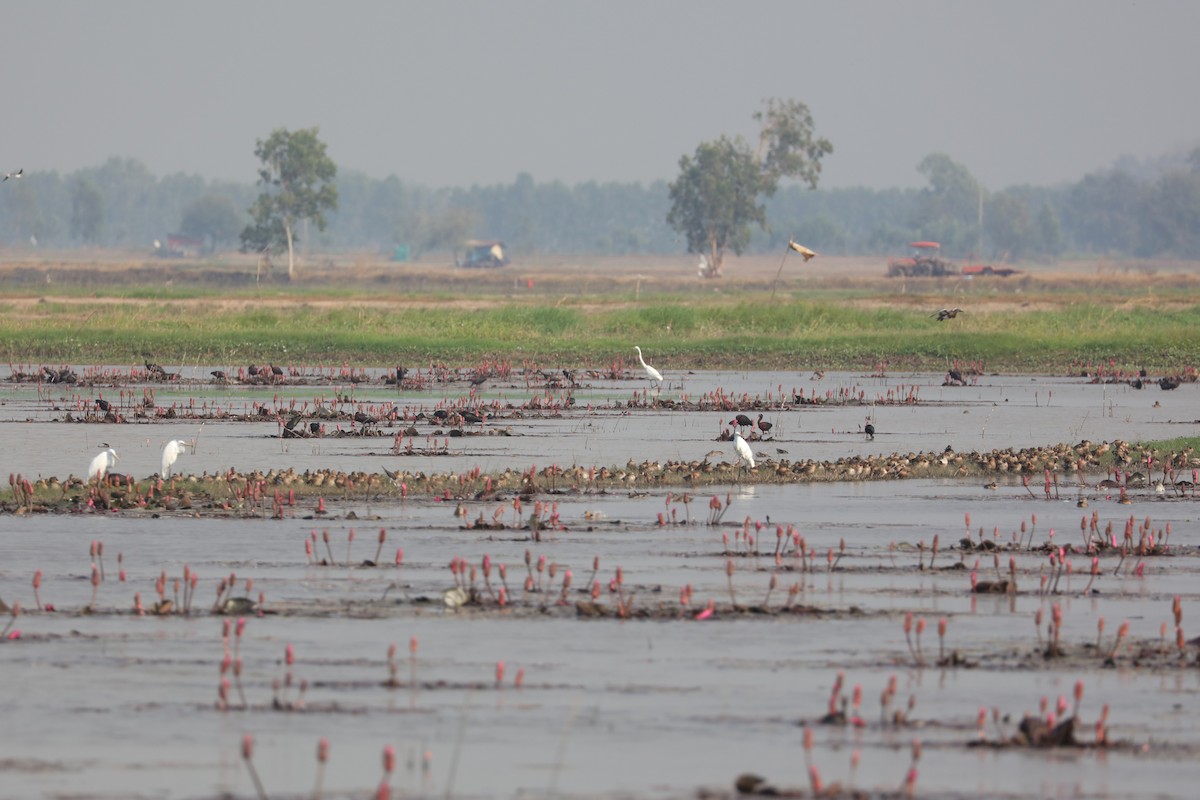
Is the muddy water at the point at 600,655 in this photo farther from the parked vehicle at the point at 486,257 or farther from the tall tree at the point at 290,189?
the parked vehicle at the point at 486,257

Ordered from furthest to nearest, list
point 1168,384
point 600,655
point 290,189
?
point 290,189 < point 1168,384 < point 600,655

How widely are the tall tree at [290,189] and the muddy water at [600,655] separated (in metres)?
101

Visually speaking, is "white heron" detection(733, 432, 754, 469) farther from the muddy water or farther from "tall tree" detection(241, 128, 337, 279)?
"tall tree" detection(241, 128, 337, 279)

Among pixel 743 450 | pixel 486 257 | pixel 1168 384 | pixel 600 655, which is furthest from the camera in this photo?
pixel 486 257

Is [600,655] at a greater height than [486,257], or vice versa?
[600,655]

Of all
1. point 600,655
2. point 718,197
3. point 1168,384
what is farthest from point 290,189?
point 600,655

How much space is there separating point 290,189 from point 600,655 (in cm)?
11361

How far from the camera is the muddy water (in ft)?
37.1

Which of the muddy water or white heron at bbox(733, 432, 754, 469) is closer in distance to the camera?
the muddy water

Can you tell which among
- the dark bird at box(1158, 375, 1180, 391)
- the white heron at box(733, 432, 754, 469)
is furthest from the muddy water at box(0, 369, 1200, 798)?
the dark bird at box(1158, 375, 1180, 391)

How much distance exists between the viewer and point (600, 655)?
47.0 ft

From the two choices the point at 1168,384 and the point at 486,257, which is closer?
the point at 1168,384

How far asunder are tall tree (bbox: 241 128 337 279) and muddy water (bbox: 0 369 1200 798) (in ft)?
331

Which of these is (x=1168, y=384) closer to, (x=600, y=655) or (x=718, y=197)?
(x=600, y=655)
